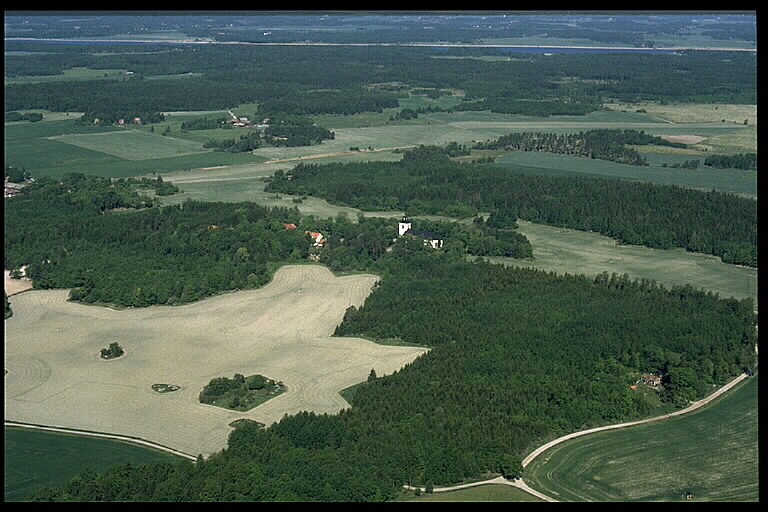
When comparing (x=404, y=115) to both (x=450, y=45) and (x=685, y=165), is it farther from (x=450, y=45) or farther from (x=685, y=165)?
(x=450, y=45)

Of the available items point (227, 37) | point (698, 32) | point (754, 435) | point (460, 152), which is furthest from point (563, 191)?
point (698, 32)

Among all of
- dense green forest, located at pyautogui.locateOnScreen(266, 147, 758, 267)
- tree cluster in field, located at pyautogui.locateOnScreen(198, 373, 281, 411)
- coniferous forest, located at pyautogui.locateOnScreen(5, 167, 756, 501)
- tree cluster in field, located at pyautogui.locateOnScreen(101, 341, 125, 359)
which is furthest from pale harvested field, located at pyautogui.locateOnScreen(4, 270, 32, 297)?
dense green forest, located at pyautogui.locateOnScreen(266, 147, 758, 267)

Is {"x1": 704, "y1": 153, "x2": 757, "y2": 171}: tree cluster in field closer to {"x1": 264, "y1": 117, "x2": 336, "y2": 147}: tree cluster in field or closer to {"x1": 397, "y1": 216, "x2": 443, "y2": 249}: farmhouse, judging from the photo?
{"x1": 397, "y1": 216, "x2": 443, "y2": 249}: farmhouse

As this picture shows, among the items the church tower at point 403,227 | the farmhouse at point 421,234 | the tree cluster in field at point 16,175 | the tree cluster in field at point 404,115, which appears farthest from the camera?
the tree cluster in field at point 404,115

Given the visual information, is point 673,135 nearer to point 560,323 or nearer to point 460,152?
point 460,152

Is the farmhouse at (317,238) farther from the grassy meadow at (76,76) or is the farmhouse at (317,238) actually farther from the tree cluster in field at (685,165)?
the grassy meadow at (76,76)

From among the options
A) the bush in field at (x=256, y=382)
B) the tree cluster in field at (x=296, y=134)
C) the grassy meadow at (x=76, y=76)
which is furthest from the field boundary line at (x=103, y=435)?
the grassy meadow at (x=76, y=76)

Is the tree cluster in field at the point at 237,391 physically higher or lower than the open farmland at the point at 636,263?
lower
